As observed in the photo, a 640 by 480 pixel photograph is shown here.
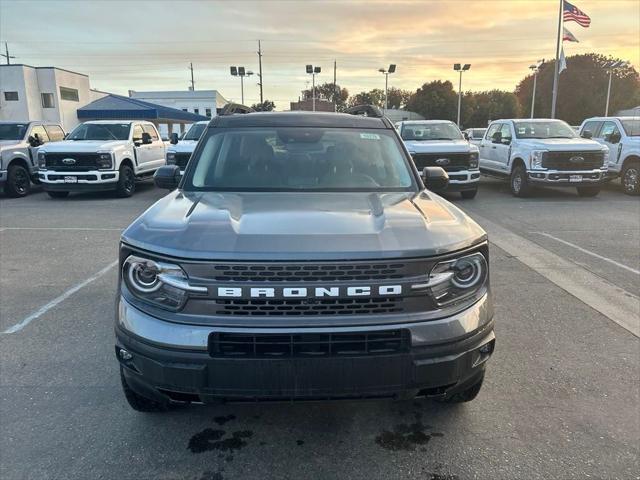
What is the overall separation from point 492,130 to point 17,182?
13377 mm

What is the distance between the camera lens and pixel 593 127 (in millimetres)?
14789

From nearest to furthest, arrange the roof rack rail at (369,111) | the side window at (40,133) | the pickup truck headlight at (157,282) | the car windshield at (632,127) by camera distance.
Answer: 1. the pickup truck headlight at (157,282)
2. the roof rack rail at (369,111)
3. the car windshield at (632,127)
4. the side window at (40,133)

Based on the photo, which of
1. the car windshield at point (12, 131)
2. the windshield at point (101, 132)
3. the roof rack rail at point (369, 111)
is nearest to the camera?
the roof rack rail at point (369, 111)

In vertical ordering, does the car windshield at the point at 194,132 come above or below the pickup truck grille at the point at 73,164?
above

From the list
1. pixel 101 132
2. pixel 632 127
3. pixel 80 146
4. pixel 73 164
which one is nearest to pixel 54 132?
pixel 101 132

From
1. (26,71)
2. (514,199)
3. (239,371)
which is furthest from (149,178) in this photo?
(26,71)

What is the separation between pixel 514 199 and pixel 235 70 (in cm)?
Answer: 4793

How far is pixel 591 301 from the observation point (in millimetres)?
5219

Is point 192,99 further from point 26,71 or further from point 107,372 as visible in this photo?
point 107,372

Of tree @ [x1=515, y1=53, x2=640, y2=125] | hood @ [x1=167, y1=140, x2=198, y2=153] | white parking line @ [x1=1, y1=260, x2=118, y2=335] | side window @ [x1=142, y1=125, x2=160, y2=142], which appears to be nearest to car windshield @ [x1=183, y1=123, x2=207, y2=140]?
hood @ [x1=167, y1=140, x2=198, y2=153]

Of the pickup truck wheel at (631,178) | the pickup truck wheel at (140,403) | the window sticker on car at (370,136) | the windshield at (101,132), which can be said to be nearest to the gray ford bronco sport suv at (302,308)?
the pickup truck wheel at (140,403)

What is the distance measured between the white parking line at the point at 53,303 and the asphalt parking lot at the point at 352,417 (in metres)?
0.03

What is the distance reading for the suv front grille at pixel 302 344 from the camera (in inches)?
90.5

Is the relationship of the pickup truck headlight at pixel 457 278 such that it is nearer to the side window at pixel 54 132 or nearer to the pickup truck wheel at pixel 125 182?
the pickup truck wheel at pixel 125 182
